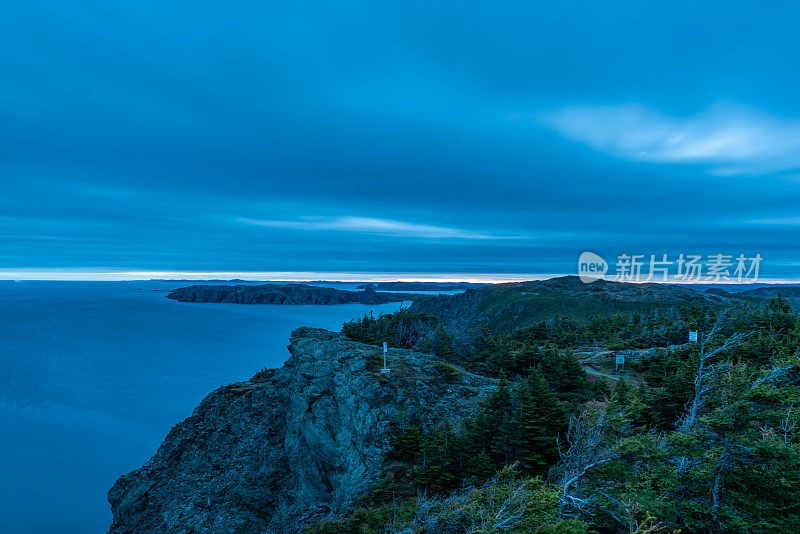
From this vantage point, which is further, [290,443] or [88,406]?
[88,406]

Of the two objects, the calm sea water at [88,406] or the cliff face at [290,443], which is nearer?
the cliff face at [290,443]

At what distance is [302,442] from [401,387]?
13.0 meters

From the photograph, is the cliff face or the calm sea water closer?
the cliff face

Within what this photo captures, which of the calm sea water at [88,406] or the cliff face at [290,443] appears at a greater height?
the cliff face at [290,443]

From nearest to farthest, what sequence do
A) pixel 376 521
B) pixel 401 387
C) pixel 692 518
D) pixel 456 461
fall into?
pixel 692 518 < pixel 376 521 < pixel 456 461 < pixel 401 387

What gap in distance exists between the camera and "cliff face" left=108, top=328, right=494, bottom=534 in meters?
30.2

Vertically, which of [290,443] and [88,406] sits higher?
[290,443]

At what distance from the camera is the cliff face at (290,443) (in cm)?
3017

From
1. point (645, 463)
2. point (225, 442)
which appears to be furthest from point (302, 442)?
point (645, 463)

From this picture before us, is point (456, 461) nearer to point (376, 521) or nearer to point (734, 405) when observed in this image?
point (376, 521)

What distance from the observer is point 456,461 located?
21.3 metres

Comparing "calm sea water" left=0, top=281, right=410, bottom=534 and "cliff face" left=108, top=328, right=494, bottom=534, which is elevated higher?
"cliff face" left=108, top=328, right=494, bottom=534

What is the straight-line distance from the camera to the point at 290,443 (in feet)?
123

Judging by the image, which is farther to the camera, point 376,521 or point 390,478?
point 390,478
